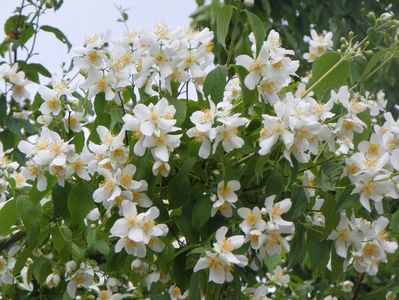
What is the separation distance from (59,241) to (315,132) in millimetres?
541

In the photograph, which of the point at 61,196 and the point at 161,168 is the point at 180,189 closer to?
the point at 161,168

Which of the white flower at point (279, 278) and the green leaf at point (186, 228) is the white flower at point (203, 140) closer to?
the green leaf at point (186, 228)

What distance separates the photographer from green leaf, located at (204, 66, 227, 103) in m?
1.41

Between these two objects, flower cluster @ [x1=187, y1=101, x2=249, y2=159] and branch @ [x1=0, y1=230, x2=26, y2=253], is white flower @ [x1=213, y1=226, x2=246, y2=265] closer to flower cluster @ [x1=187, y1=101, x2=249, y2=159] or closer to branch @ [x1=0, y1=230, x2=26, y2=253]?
flower cluster @ [x1=187, y1=101, x2=249, y2=159]

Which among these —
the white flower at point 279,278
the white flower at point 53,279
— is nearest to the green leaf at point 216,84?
the white flower at point 53,279

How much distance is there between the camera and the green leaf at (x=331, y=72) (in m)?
1.56

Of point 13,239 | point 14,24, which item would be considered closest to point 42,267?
point 13,239

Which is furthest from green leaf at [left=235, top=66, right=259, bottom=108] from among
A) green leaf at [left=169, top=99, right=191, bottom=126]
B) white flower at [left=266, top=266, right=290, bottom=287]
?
white flower at [left=266, top=266, right=290, bottom=287]

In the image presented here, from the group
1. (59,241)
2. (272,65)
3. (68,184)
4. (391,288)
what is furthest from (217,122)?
(391,288)

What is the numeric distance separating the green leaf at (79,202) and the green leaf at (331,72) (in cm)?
47

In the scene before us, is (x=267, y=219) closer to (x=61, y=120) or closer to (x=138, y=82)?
Result: (x=138, y=82)

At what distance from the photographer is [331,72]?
1565 millimetres

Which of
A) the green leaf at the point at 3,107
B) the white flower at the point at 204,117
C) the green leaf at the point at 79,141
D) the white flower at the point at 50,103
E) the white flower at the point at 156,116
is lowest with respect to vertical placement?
the green leaf at the point at 3,107

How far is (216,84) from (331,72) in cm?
27
